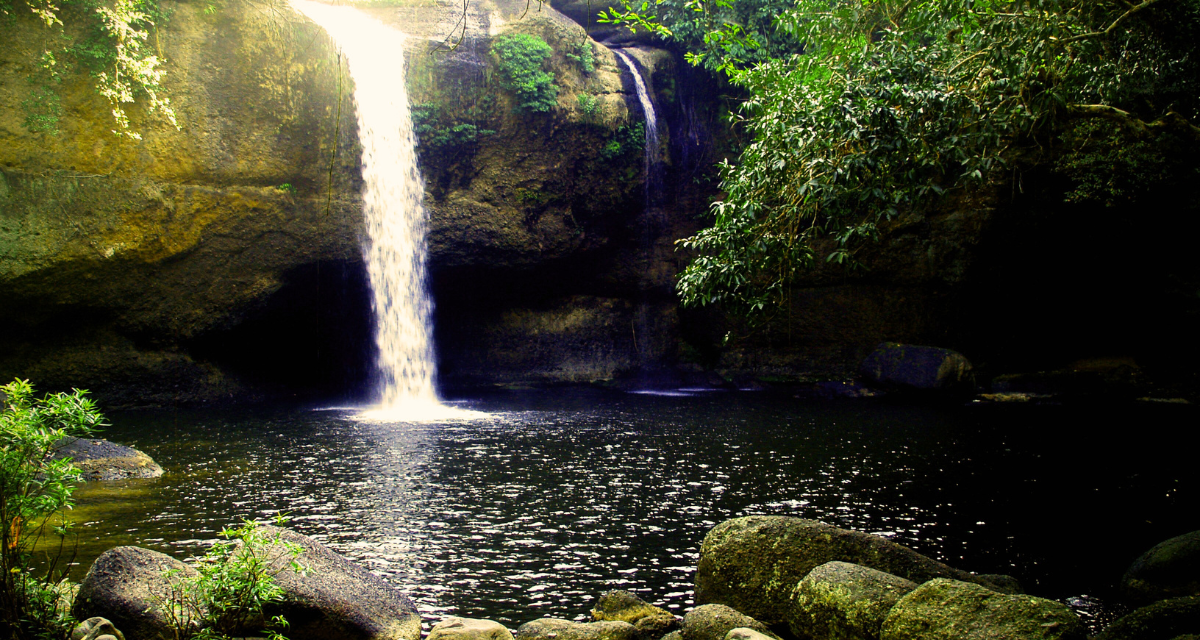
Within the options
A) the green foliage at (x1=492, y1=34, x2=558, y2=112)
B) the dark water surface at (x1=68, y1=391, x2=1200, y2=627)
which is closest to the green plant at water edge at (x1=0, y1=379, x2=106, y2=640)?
the dark water surface at (x1=68, y1=391, x2=1200, y2=627)

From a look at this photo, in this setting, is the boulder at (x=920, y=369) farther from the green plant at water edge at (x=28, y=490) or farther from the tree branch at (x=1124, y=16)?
the green plant at water edge at (x=28, y=490)

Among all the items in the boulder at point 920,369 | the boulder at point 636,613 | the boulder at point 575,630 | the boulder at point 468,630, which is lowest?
the boulder at point 636,613

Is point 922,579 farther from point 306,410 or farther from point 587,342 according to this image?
point 587,342

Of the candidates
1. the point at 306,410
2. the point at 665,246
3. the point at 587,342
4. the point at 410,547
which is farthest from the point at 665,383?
the point at 410,547

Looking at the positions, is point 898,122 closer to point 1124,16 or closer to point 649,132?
point 1124,16

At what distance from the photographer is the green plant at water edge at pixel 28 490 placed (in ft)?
12.3

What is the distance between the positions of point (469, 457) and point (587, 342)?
1319 centimetres

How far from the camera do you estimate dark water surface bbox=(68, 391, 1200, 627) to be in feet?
20.8

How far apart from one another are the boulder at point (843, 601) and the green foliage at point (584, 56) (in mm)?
18455

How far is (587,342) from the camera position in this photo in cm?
2381

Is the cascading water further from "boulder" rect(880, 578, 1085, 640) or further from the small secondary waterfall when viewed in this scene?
"boulder" rect(880, 578, 1085, 640)

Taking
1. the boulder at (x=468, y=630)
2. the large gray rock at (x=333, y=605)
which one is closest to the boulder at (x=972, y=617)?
the boulder at (x=468, y=630)

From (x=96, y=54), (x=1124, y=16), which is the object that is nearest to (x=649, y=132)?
(x=96, y=54)

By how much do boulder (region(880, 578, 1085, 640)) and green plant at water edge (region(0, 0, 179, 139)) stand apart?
1555 centimetres
